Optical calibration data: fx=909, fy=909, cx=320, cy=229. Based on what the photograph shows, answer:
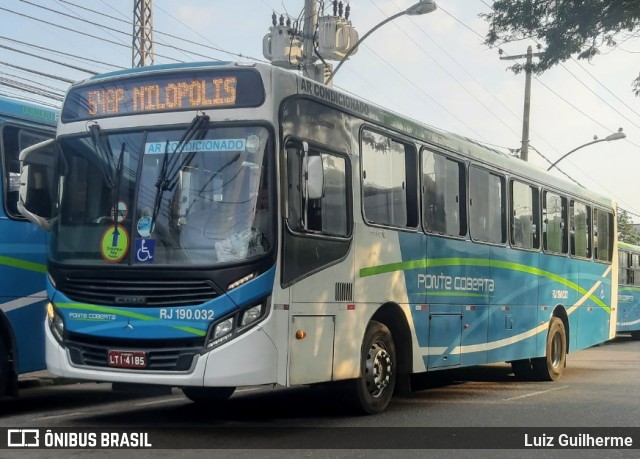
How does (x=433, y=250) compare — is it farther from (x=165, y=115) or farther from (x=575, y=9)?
(x=575, y=9)

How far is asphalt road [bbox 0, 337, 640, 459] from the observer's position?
26.3 feet

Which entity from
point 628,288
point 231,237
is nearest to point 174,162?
point 231,237

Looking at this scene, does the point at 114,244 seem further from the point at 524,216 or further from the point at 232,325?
the point at 524,216

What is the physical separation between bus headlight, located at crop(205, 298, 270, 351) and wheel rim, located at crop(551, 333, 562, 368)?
8918mm

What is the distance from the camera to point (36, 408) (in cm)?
1079

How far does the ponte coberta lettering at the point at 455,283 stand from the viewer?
36.3ft

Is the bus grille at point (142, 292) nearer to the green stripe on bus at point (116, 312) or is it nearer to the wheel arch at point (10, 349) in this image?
the green stripe on bus at point (116, 312)

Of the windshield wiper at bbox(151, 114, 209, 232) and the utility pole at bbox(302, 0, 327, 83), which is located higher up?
the utility pole at bbox(302, 0, 327, 83)

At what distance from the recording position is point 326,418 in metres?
9.74

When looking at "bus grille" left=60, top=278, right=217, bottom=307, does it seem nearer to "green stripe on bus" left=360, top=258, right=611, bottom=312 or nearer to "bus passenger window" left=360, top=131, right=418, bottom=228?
"green stripe on bus" left=360, top=258, right=611, bottom=312

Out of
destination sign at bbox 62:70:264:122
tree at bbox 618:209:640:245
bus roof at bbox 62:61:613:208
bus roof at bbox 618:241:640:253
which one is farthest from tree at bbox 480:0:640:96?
tree at bbox 618:209:640:245

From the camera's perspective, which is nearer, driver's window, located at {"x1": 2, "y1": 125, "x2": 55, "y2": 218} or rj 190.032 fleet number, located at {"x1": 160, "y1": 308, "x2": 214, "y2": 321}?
rj 190.032 fleet number, located at {"x1": 160, "y1": 308, "x2": 214, "y2": 321}

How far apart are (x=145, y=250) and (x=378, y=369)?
3.10m

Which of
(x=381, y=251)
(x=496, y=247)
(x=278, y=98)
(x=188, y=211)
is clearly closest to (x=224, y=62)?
(x=278, y=98)
